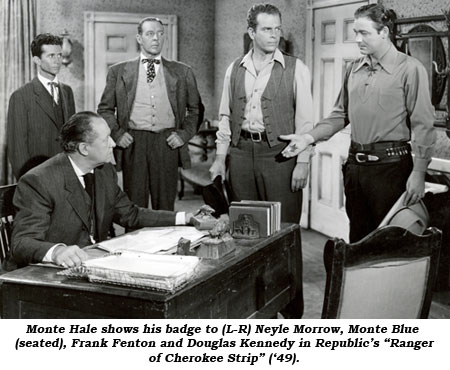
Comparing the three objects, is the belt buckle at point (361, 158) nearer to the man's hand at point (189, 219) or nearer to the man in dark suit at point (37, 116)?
the man's hand at point (189, 219)

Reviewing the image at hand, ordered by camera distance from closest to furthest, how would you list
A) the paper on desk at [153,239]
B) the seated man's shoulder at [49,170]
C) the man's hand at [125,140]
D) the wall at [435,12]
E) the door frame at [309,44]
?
the paper on desk at [153,239]
the seated man's shoulder at [49,170]
the wall at [435,12]
the man's hand at [125,140]
the door frame at [309,44]

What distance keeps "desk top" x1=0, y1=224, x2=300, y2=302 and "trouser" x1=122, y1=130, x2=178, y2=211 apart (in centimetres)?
187

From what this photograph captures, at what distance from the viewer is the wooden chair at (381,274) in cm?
181

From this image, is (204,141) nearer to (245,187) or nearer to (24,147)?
(24,147)

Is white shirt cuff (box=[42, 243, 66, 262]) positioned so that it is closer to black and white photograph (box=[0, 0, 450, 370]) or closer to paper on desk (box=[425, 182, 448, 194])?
black and white photograph (box=[0, 0, 450, 370])

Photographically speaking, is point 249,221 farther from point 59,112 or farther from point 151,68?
point 59,112

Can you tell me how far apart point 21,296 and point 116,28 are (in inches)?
241

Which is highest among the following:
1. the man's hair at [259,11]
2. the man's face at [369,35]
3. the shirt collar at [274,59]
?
the man's hair at [259,11]

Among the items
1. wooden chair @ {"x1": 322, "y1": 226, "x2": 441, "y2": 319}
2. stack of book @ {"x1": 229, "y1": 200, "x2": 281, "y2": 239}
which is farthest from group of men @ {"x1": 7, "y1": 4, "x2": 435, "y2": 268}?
wooden chair @ {"x1": 322, "y1": 226, "x2": 441, "y2": 319}

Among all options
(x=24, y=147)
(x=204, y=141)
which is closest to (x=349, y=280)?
(x=24, y=147)

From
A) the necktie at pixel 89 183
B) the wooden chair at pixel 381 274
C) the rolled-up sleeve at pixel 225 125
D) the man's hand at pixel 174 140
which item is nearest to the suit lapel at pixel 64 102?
the man's hand at pixel 174 140

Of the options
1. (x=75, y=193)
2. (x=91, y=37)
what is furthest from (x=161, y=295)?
(x=91, y=37)

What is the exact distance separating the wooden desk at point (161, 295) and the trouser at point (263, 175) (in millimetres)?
1068
